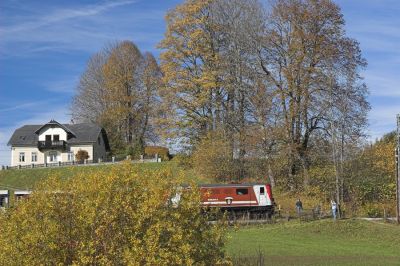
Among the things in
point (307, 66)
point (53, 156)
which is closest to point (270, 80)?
point (307, 66)

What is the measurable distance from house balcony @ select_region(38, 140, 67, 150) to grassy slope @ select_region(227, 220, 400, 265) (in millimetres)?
43327

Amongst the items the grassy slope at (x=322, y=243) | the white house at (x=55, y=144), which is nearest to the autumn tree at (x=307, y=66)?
the grassy slope at (x=322, y=243)

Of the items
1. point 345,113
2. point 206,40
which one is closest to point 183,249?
point 345,113

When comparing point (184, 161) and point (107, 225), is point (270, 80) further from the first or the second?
point (107, 225)

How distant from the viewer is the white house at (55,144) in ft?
238

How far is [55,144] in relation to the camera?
239 ft

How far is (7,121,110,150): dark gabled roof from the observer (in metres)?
71.7

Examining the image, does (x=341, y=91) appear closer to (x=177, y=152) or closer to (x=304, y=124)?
(x=304, y=124)

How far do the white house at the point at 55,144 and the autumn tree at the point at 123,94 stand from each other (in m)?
2.48

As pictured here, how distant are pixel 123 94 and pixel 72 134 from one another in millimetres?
8576

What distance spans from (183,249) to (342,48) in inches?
1455

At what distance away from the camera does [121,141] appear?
7644 centimetres

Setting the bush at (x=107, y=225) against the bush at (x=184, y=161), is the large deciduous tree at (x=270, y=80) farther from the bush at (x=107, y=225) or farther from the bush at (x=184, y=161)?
the bush at (x=107, y=225)

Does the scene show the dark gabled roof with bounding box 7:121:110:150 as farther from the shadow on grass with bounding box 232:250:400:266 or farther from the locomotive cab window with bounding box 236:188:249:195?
the shadow on grass with bounding box 232:250:400:266
